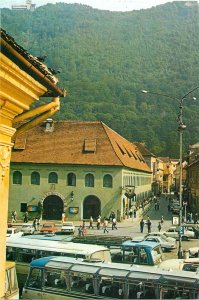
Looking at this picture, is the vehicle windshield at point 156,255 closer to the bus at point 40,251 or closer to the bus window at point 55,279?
the bus at point 40,251

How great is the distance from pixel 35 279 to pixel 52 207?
108 ft

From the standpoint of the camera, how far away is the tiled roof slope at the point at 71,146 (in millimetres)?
48969

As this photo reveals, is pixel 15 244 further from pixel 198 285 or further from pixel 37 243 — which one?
pixel 198 285

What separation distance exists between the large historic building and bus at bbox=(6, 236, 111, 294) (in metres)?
27.7

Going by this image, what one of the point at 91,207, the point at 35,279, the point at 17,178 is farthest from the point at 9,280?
the point at 17,178

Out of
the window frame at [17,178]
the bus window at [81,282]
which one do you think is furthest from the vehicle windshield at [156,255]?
the window frame at [17,178]

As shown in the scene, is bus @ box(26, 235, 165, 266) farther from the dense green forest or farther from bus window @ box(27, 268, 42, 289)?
the dense green forest

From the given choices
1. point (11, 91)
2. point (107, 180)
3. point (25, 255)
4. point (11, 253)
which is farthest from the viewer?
point (107, 180)

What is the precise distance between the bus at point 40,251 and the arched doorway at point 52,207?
27745 millimetres

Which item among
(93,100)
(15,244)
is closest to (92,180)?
(15,244)

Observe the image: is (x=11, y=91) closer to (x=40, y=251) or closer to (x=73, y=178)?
(x=40, y=251)

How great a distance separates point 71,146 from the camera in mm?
50656

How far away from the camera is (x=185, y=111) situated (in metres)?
142

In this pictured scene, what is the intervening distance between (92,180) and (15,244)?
2869 centimetres
